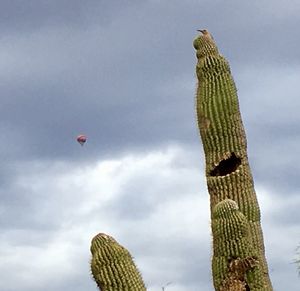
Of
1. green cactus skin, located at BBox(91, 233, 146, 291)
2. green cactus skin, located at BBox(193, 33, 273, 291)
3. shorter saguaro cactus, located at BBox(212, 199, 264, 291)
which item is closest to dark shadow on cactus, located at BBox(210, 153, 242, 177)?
green cactus skin, located at BBox(193, 33, 273, 291)

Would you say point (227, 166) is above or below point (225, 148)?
below

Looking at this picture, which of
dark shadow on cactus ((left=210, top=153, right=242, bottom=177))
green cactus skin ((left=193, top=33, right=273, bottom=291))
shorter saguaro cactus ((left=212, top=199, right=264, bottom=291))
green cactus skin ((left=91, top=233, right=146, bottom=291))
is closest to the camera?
green cactus skin ((left=91, top=233, right=146, bottom=291))

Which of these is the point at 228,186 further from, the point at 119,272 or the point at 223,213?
the point at 119,272

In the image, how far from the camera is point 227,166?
536 inches

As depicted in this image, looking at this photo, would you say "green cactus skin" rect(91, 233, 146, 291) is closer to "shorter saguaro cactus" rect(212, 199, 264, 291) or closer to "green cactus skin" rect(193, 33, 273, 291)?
"shorter saguaro cactus" rect(212, 199, 264, 291)

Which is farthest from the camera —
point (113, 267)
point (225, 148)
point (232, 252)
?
point (225, 148)

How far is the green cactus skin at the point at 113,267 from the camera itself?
10.1 m

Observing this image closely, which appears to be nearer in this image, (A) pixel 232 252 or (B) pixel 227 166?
(A) pixel 232 252

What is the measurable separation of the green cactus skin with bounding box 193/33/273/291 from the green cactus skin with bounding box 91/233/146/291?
11.6 feet

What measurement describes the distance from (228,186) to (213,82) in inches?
64.6

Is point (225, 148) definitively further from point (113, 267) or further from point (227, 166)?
point (113, 267)

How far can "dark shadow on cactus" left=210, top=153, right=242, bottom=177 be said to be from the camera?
13.6 meters

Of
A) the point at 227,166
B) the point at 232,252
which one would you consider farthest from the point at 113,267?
the point at 227,166

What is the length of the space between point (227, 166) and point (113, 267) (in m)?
4.01
